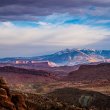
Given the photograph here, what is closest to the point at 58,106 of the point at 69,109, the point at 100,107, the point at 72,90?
the point at 69,109

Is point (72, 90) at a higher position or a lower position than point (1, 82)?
lower

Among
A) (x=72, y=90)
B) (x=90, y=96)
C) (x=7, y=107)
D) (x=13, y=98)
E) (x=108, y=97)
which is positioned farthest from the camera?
(x=72, y=90)

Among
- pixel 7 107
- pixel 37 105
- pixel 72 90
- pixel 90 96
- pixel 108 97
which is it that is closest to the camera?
pixel 7 107

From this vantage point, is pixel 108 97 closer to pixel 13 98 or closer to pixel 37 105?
pixel 37 105

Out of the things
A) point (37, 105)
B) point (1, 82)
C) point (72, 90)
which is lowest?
point (72, 90)

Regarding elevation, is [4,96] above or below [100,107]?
above

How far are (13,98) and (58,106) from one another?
16.6m

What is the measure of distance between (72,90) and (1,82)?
4547 inches

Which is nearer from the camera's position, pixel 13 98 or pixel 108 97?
pixel 13 98

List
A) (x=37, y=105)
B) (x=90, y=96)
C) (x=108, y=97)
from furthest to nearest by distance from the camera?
(x=90, y=96) → (x=108, y=97) → (x=37, y=105)

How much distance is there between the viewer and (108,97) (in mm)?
141125

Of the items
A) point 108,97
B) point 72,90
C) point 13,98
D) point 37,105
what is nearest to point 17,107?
point 13,98

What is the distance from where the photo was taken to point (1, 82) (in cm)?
6550

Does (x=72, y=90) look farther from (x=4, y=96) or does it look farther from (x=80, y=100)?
(x=4, y=96)
